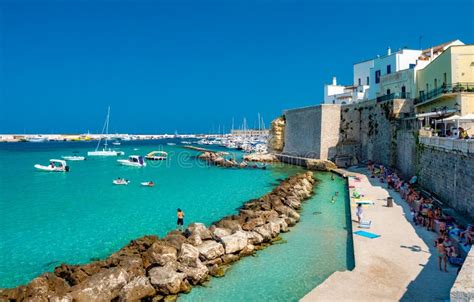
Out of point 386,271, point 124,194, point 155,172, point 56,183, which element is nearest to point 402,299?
point 386,271

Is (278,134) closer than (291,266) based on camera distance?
No

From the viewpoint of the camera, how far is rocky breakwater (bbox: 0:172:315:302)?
25.9 ft

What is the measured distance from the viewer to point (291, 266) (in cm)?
988

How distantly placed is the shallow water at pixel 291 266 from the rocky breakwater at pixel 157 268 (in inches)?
15.0

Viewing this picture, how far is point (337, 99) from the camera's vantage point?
141 ft

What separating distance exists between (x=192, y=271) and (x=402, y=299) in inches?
186

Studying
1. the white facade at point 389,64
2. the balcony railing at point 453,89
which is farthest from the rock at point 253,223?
the white facade at point 389,64

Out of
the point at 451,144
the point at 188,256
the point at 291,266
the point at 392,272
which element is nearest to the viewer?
A: the point at 392,272

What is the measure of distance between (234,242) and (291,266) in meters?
1.77

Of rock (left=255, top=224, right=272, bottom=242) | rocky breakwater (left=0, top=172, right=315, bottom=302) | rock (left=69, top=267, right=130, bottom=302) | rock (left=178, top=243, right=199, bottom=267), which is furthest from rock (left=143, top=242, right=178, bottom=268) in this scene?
rock (left=255, top=224, right=272, bottom=242)

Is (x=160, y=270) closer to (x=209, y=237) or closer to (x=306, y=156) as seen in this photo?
(x=209, y=237)

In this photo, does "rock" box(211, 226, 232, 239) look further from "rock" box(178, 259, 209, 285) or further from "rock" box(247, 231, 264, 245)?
"rock" box(178, 259, 209, 285)

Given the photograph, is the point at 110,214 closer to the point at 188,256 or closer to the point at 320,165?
the point at 188,256

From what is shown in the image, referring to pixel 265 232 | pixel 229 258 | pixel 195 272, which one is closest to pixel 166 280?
pixel 195 272
